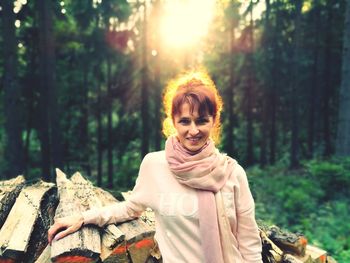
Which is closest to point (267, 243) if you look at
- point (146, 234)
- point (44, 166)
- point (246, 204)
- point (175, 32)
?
point (146, 234)

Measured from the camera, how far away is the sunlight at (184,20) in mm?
19297

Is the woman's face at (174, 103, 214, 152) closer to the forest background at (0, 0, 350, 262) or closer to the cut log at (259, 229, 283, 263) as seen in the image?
the cut log at (259, 229, 283, 263)

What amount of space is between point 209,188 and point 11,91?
12105 millimetres

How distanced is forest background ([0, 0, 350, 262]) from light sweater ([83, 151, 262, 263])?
10.7 meters

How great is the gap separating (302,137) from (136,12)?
1355 centimetres

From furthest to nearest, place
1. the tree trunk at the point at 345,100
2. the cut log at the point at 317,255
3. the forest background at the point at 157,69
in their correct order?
1. the forest background at the point at 157,69
2. the tree trunk at the point at 345,100
3. the cut log at the point at 317,255

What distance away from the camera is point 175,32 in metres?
21.5

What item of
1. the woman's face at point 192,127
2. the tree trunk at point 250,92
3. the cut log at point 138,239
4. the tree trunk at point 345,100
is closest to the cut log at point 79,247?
the cut log at point 138,239

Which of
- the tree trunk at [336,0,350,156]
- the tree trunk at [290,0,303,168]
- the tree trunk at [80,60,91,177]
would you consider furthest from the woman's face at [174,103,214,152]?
the tree trunk at [80,60,91,177]

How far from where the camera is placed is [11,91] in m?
13.3

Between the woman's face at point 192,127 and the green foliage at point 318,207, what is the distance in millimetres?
5508

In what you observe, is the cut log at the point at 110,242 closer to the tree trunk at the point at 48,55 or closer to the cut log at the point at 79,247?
the cut log at the point at 79,247

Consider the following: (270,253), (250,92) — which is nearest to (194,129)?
(270,253)

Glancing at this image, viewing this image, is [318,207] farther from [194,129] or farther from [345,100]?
[194,129]
